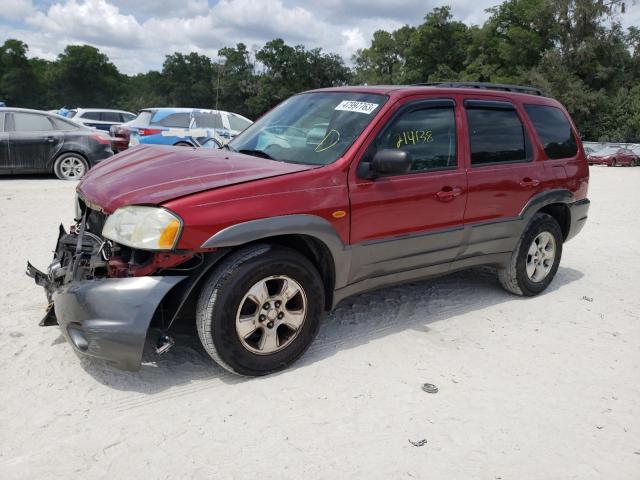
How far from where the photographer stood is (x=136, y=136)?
1295 cm

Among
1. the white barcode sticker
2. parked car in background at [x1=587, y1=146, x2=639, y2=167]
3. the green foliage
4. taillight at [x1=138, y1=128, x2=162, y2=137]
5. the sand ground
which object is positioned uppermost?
the green foliage

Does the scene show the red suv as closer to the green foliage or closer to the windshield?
the windshield

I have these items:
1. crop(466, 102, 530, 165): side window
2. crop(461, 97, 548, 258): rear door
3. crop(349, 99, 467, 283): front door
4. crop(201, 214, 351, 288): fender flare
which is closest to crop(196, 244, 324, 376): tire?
crop(201, 214, 351, 288): fender flare

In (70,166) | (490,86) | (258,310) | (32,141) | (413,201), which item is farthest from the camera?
(70,166)

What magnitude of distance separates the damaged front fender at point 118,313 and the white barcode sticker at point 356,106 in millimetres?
1741

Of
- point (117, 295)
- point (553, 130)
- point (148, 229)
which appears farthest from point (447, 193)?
point (117, 295)

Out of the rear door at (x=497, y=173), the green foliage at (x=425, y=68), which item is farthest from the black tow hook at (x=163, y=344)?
the green foliage at (x=425, y=68)

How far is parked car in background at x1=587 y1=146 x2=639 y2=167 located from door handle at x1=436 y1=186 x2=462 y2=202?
29584 millimetres

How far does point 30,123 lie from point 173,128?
3375mm

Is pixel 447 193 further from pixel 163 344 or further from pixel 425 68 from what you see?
pixel 425 68

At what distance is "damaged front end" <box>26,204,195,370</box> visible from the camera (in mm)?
2900

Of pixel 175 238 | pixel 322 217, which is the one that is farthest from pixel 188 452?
pixel 322 217

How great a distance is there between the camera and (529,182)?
→ 185 inches

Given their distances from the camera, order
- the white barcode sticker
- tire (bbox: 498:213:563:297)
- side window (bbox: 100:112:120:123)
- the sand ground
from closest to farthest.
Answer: the sand ground → the white barcode sticker → tire (bbox: 498:213:563:297) → side window (bbox: 100:112:120:123)
